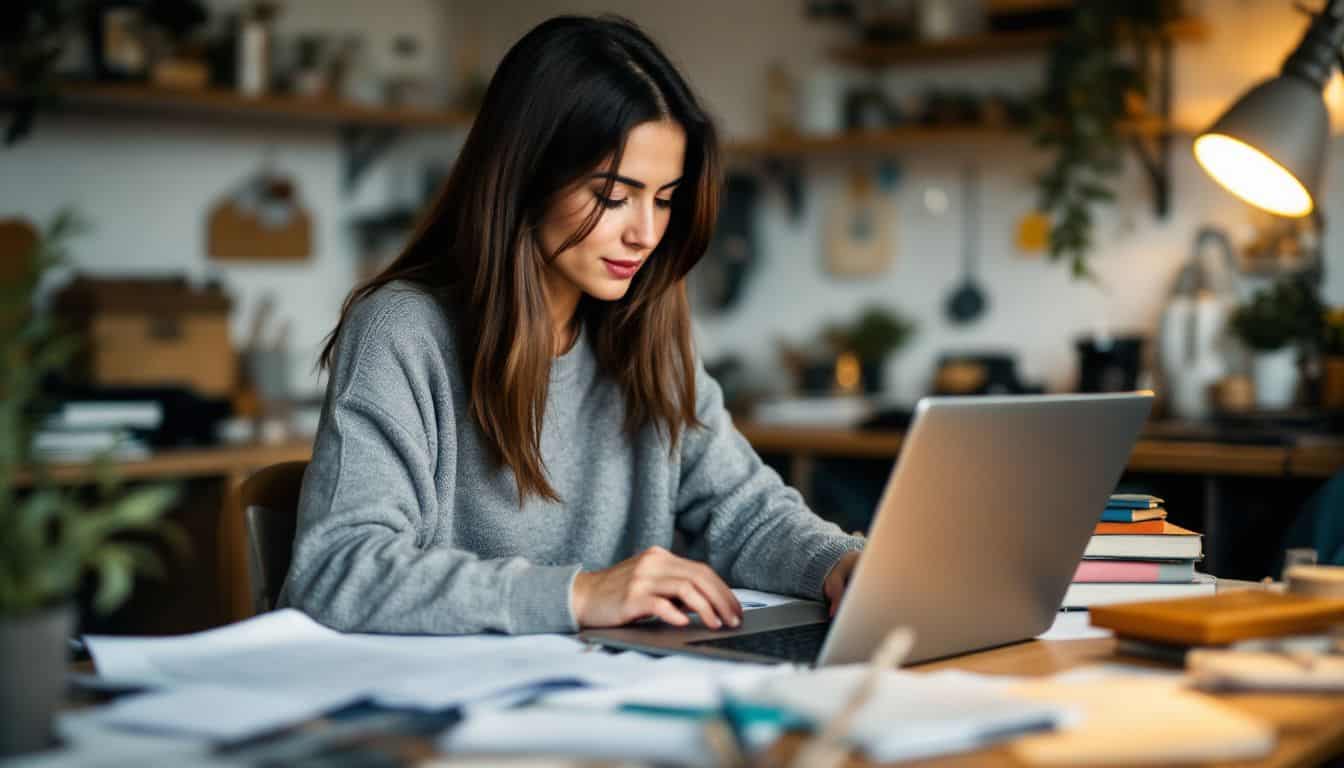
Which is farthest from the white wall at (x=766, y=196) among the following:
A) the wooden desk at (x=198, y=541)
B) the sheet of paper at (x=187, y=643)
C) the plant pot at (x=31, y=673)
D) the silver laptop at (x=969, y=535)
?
the plant pot at (x=31, y=673)

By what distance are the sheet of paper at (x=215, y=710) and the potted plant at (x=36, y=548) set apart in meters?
0.09

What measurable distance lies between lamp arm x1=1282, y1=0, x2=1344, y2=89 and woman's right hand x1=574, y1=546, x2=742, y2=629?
3.47ft

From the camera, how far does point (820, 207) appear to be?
4094mm

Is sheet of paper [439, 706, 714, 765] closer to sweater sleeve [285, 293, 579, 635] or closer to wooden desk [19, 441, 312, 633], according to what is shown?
sweater sleeve [285, 293, 579, 635]

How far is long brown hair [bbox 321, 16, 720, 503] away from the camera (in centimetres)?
153

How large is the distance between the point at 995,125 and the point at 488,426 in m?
2.33

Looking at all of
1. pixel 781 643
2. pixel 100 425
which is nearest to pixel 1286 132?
pixel 781 643

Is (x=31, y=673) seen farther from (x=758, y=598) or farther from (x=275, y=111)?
(x=275, y=111)

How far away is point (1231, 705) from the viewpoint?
3.42 feet

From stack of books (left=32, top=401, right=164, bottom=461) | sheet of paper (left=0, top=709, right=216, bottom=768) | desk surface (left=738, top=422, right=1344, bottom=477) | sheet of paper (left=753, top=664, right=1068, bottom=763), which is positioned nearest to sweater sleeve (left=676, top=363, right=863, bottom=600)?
sheet of paper (left=753, top=664, right=1068, bottom=763)

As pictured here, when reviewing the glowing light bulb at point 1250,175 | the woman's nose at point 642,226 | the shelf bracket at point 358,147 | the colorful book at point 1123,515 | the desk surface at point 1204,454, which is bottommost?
the desk surface at point 1204,454

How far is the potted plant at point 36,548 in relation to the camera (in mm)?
831

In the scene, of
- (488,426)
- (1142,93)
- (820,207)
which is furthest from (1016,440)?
(820,207)

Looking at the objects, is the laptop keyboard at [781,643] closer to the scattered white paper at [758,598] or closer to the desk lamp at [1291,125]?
the scattered white paper at [758,598]
